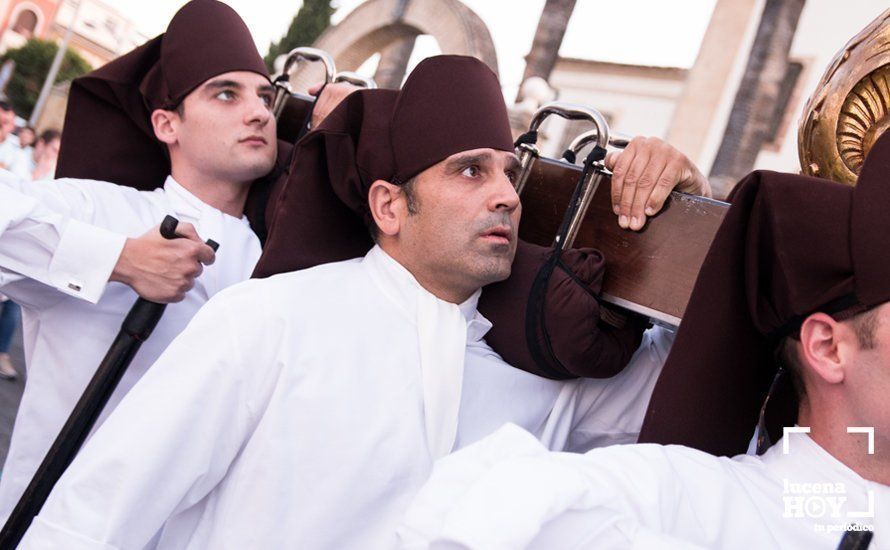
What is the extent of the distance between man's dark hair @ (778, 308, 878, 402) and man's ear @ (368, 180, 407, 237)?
1.04 meters

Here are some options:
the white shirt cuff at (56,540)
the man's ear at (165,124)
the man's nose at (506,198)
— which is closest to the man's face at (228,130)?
the man's ear at (165,124)

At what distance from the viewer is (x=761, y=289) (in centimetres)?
195

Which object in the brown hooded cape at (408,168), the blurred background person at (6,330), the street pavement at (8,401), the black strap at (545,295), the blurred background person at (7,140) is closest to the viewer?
the black strap at (545,295)

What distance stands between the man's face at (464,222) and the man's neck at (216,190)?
42.4 inches

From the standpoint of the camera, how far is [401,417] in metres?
2.39

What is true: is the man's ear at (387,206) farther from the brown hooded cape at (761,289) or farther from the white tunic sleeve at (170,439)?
the brown hooded cape at (761,289)

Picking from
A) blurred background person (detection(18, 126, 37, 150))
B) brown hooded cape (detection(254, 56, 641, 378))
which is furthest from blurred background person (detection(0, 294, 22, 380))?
brown hooded cape (detection(254, 56, 641, 378))

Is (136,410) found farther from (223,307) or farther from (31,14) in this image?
(31,14)

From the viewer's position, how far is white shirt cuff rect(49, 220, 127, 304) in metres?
2.98

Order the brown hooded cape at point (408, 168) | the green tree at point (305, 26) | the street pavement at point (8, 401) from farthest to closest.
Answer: the green tree at point (305, 26) < the street pavement at point (8, 401) < the brown hooded cape at point (408, 168)

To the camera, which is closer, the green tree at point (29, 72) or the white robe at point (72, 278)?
the white robe at point (72, 278)

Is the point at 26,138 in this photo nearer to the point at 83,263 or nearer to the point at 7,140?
the point at 7,140

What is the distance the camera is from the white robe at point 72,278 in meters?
2.99

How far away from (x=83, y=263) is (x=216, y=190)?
598 mm
